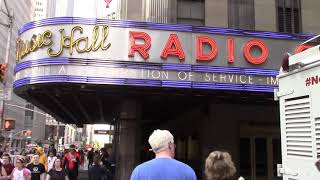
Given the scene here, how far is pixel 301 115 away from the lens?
563 cm

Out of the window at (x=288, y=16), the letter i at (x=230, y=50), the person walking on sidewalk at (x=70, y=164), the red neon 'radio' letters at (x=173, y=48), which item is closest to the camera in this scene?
the red neon 'radio' letters at (x=173, y=48)

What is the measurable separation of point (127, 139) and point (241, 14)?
7.21m

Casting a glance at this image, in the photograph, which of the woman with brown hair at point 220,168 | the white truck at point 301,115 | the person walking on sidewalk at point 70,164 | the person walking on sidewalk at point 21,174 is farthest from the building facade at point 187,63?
the woman with brown hair at point 220,168

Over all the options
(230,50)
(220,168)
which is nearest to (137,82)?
(230,50)

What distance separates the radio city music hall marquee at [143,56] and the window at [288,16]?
15.2 ft

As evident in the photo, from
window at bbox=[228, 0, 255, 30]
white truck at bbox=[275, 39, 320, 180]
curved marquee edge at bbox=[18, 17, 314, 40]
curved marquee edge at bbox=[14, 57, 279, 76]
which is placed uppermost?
window at bbox=[228, 0, 255, 30]

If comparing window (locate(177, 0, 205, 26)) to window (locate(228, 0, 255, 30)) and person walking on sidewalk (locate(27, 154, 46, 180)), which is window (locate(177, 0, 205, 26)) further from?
person walking on sidewalk (locate(27, 154, 46, 180))

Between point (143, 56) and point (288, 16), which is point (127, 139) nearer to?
point (143, 56)

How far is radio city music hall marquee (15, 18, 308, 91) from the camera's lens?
15.6 m

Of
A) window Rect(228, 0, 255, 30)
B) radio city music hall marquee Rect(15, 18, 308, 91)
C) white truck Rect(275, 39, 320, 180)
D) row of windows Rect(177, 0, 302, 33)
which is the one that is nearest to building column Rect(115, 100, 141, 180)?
radio city music hall marquee Rect(15, 18, 308, 91)

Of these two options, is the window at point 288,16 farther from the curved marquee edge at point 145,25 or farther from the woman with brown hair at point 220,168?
the woman with brown hair at point 220,168

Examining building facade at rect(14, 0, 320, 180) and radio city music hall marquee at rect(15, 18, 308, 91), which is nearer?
radio city music hall marquee at rect(15, 18, 308, 91)

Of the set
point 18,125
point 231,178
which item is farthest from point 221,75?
point 18,125

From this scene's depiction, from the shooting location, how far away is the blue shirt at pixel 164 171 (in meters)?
4.16
